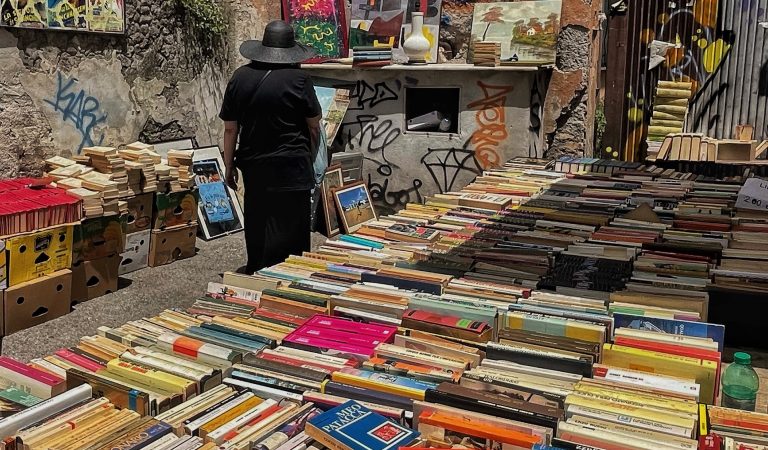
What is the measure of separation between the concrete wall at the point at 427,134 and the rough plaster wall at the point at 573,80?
269 mm

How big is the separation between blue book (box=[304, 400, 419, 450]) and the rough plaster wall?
20.3 ft

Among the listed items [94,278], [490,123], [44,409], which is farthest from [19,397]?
[490,123]

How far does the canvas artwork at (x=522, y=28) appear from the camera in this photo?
310 inches

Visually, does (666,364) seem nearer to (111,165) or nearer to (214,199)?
(111,165)

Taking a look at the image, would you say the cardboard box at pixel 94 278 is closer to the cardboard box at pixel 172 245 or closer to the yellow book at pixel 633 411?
the cardboard box at pixel 172 245

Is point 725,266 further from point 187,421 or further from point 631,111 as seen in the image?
point 631,111

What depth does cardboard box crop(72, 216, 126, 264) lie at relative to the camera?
5.66 m

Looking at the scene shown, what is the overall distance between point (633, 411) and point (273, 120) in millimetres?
3288

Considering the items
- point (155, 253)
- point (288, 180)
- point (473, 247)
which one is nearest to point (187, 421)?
point (473, 247)

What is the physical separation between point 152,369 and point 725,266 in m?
2.71

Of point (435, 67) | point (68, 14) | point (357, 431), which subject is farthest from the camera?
point (435, 67)

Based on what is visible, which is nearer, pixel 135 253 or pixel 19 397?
pixel 19 397

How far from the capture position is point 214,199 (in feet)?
25.5

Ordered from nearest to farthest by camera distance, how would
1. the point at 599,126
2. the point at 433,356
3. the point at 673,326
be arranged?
the point at 433,356
the point at 673,326
the point at 599,126
